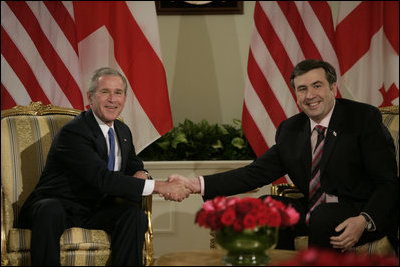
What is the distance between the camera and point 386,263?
213cm

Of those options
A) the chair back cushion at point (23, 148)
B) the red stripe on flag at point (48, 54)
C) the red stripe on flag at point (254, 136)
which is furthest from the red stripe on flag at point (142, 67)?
the chair back cushion at point (23, 148)

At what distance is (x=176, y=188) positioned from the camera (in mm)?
3430

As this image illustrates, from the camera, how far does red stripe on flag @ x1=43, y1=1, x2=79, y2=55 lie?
4.57 m

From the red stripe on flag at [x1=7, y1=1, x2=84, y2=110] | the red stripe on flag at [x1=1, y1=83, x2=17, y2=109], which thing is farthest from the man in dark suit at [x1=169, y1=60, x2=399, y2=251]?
the red stripe on flag at [x1=1, y1=83, x2=17, y2=109]

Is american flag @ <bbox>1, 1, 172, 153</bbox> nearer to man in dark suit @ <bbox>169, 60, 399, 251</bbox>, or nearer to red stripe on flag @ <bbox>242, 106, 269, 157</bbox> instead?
red stripe on flag @ <bbox>242, 106, 269, 157</bbox>

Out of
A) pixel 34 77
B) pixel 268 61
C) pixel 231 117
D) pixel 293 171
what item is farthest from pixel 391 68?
pixel 34 77

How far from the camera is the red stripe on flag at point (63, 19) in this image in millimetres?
4566

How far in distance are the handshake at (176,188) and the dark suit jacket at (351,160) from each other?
88 mm

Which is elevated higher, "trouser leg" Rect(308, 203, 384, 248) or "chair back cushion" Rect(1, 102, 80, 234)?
"chair back cushion" Rect(1, 102, 80, 234)

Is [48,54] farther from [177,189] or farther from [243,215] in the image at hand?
[243,215]

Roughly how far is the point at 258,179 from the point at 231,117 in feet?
5.99

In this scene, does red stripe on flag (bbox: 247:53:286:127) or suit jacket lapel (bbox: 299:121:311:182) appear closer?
suit jacket lapel (bbox: 299:121:311:182)

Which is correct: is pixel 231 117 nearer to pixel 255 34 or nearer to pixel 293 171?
pixel 255 34

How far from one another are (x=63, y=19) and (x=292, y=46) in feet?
6.04
